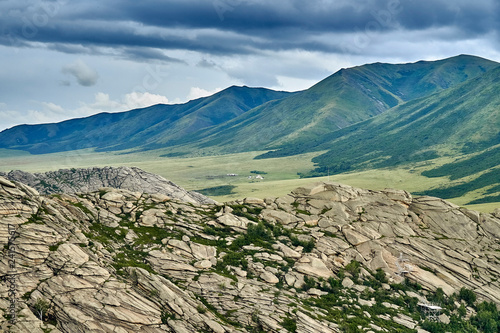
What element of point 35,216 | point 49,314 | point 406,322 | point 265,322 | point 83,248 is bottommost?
point 406,322

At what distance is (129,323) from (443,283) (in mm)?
52010

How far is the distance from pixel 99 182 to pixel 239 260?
7718 centimetres

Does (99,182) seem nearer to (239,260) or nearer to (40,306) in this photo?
(239,260)

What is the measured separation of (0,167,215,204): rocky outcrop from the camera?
133000mm

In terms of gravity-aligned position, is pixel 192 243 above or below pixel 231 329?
above

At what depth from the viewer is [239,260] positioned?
235 feet

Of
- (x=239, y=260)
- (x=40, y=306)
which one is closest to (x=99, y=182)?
(x=239, y=260)

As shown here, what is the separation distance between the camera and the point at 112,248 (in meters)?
67.8

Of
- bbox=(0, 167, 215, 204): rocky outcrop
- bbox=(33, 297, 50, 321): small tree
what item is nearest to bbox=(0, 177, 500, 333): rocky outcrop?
bbox=(33, 297, 50, 321): small tree

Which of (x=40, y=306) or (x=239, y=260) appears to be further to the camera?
(x=239, y=260)

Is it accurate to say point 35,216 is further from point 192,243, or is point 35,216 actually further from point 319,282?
point 319,282

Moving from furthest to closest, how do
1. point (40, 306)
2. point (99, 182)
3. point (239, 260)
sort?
point (99, 182) < point (239, 260) < point (40, 306)

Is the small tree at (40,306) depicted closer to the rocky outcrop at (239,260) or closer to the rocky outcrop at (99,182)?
the rocky outcrop at (239,260)

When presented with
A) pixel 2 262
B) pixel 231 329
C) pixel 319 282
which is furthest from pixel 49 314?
pixel 319 282
